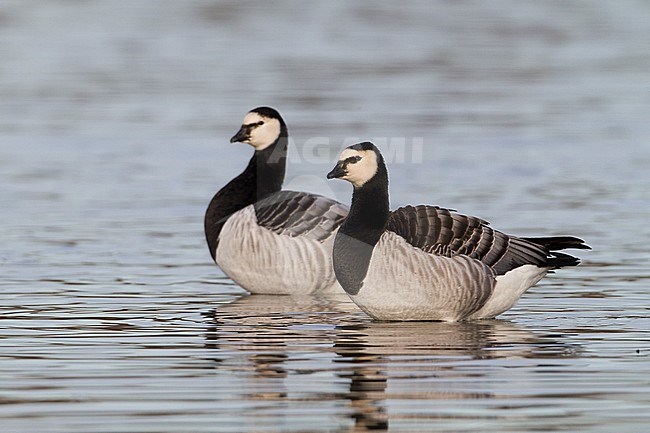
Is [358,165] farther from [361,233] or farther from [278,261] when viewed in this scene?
[278,261]

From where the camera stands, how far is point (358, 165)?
37.4 feet

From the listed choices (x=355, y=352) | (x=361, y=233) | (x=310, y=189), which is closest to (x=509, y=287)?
(x=361, y=233)

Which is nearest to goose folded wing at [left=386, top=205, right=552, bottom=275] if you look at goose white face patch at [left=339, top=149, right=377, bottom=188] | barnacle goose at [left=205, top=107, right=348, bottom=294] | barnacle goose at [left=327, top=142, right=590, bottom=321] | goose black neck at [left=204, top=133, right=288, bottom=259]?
barnacle goose at [left=327, top=142, right=590, bottom=321]

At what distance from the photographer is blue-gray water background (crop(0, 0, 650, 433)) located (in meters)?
8.76

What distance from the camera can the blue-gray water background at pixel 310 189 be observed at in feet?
28.7

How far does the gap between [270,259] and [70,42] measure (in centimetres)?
2519

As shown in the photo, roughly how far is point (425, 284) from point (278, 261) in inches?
97.4

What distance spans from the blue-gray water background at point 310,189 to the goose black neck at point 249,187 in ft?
1.96

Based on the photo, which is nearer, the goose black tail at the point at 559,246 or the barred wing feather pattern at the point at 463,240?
the barred wing feather pattern at the point at 463,240

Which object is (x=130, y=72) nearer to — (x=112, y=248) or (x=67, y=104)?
(x=67, y=104)

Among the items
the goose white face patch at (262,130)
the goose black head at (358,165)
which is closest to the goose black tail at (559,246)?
the goose black head at (358,165)

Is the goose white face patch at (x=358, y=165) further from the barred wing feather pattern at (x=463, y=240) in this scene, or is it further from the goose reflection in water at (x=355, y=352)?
the goose reflection in water at (x=355, y=352)

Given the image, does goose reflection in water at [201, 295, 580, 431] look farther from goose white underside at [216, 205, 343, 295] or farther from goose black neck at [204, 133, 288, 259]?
goose black neck at [204, 133, 288, 259]

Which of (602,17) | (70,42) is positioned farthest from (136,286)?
(602,17)
